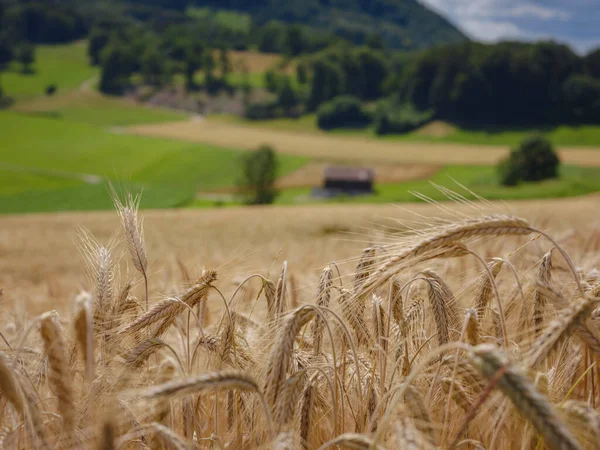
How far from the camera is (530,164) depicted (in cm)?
5906

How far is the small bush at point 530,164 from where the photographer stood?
5838 cm

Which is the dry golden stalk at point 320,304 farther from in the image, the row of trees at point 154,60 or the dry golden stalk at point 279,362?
the row of trees at point 154,60

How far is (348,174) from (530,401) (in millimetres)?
62816

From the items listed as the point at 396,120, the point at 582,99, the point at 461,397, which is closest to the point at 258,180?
the point at 461,397

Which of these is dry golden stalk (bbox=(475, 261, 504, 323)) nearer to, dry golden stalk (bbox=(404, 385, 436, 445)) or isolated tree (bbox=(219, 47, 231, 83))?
dry golden stalk (bbox=(404, 385, 436, 445))

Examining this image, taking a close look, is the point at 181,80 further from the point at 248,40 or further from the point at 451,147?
the point at 451,147

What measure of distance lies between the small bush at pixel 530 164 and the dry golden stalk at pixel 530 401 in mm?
59742

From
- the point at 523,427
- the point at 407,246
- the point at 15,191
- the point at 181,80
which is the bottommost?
the point at 15,191

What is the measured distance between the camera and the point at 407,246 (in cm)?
219

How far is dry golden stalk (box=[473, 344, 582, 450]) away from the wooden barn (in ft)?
197

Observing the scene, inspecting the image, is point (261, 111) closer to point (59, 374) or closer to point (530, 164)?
point (530, 164)

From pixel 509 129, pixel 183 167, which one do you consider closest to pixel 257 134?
pixel 183 167

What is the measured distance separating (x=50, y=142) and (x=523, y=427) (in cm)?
9369

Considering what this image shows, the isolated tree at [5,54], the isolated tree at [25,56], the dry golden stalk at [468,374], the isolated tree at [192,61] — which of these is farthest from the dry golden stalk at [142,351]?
the isolated tree at [5,54]
